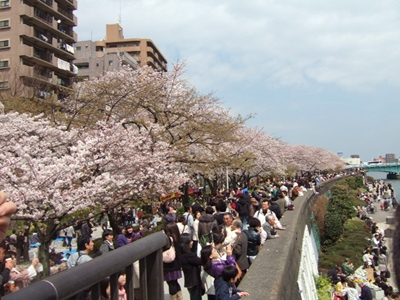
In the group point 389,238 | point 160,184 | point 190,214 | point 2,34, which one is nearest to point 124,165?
point 160,184

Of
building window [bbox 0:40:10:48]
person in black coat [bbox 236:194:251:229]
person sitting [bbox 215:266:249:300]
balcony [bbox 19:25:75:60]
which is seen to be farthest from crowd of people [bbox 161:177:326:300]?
building window [bbox 0:40:10:48]

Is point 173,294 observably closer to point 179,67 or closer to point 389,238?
point 389,238

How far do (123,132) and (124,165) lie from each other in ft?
3.34

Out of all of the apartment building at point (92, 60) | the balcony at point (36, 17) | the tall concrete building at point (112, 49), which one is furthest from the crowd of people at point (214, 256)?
the tall concrete building at point (112, 49)

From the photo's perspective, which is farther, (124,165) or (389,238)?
(124,165)

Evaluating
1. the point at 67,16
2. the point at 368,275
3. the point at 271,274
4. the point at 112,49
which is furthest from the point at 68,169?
the point at 112,49

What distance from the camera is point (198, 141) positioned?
1531cm

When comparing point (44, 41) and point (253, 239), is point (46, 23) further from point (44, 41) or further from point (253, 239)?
point (253, 239)

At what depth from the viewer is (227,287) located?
176 inches

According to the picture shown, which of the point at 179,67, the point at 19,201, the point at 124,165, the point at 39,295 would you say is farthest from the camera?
the point at 179,67

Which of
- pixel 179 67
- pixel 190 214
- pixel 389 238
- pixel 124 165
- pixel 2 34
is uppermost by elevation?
pixel 2 34

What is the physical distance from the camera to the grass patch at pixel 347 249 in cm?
2114

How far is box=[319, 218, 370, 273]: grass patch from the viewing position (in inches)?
832

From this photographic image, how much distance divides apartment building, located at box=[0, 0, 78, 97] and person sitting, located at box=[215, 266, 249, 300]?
2809 centimetres
